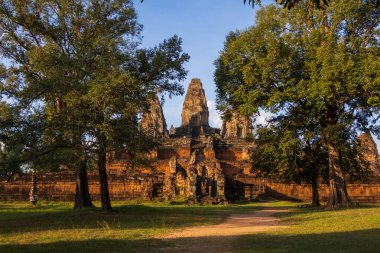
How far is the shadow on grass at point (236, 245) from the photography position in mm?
8062

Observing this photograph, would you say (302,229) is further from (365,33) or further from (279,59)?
(365,33)

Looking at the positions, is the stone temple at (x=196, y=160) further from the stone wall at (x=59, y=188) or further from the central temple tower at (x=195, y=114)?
the stone wall at (x=59, y=188)

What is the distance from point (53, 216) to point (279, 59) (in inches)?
403

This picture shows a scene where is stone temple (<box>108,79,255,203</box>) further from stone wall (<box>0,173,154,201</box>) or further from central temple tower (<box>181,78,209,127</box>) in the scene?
stone wall (<box>0,173,154,201</box>)

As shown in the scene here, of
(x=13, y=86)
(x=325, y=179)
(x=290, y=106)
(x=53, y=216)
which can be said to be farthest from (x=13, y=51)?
(x=325, y=179)

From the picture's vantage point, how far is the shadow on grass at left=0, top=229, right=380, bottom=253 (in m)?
8.06

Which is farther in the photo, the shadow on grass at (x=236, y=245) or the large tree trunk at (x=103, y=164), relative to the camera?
the large tree trunk at (x=103, y=164)

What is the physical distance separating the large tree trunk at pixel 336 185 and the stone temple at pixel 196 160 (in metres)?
4.04

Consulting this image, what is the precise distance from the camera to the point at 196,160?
135ft

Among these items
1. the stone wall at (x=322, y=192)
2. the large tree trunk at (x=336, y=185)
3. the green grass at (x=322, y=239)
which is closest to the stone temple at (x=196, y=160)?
the stone wall at (x=322, y=192)

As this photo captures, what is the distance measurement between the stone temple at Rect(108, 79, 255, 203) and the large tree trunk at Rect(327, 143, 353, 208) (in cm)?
404

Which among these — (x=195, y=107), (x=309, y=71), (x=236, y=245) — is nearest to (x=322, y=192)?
(x=309, y=71)

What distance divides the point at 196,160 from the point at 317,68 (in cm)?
2435

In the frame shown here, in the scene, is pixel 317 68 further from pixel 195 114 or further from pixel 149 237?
pixel 195 114
